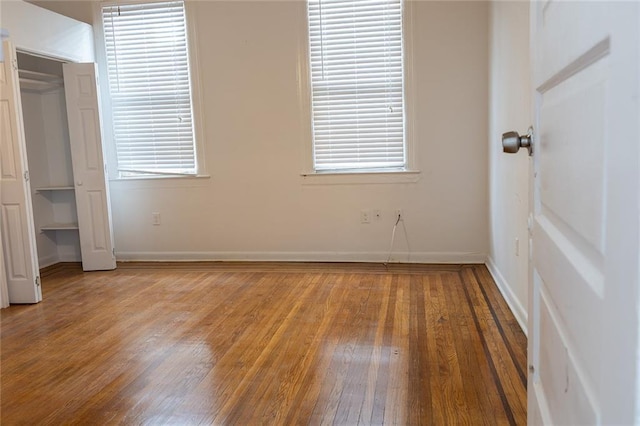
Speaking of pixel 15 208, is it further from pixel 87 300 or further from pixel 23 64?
pixel 23 64

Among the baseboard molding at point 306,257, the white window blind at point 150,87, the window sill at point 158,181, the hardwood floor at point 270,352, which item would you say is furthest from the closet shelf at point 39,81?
the hardwood floor at point 270,352

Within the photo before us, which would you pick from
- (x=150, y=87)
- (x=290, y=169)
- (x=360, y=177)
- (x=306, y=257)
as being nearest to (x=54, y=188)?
(x=150, y=87)

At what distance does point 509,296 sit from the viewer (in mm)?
3582

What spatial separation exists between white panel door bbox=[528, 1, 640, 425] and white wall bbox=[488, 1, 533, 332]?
6.23 feet

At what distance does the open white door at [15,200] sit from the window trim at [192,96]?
114cm

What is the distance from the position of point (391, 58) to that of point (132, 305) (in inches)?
126

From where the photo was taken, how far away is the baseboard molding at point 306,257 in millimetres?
4941

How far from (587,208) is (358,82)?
445 cm

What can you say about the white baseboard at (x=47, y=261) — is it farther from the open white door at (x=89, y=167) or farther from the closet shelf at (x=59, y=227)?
the open white door at (x=89, y=167)

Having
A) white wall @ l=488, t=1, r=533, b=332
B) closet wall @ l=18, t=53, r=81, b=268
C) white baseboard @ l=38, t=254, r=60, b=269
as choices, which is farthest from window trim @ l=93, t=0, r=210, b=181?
white wall @ l=488, t=1, r=533, b=332

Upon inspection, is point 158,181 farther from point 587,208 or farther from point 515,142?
point 587,208

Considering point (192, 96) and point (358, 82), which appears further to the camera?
point (192, 96)

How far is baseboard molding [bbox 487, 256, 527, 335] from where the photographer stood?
3.11 meters

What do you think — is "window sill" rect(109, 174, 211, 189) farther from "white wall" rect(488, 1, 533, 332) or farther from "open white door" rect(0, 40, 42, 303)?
"white wall" rect(488, 1, 533, 332)
